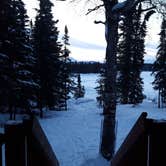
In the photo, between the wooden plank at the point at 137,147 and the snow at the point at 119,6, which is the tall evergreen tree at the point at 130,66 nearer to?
the snow at the point at 119,6

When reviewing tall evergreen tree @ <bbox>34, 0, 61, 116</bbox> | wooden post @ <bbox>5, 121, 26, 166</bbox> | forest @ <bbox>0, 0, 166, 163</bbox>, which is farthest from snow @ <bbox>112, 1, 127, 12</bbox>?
tall evergreen tree @ <bbox>34, 0, 61, 116</bbox>

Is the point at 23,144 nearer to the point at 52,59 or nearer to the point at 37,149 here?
the point at 37,149

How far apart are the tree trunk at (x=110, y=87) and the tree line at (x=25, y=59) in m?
10.3

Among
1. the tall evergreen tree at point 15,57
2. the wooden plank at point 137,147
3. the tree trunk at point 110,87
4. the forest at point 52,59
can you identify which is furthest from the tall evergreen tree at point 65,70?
the wooden plank at point 137,147

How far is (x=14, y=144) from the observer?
2.42 meters

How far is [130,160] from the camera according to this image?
2822 millimetres

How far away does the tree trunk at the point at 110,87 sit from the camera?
7.70 metres

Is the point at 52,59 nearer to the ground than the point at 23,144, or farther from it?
farther from it

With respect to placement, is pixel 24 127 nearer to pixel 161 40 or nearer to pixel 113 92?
pixel 113 92

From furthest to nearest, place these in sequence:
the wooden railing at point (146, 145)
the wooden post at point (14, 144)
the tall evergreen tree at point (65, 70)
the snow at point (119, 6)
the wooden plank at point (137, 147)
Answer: the tall evergreen tree at point (65, 70) → the snow at point (119, 6) → the wooden plank at point (137, 147) → the wooden railing at point (146, 145) → the wooden post at point (14, 144)

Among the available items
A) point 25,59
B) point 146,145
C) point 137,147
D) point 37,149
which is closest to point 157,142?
Answer: point 146,145

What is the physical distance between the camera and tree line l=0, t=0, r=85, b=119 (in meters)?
17.4

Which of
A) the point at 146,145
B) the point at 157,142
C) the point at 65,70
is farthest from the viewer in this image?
the point at 65,70

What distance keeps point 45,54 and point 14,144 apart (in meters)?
23.1
